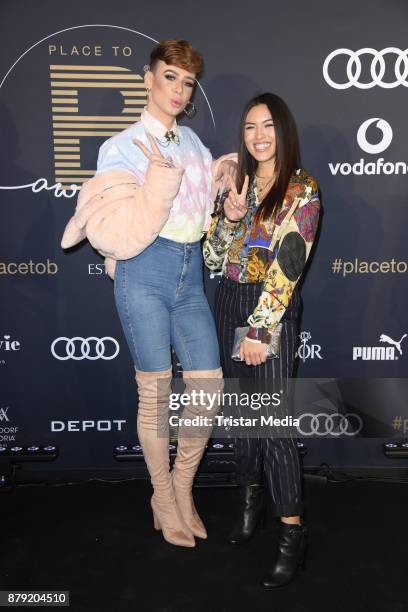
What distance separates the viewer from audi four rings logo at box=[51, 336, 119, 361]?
121 inches

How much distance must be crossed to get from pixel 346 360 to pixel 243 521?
1.01 meters

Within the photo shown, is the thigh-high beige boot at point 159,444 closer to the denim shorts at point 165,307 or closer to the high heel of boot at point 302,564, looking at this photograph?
the denim shorts at point 165,307

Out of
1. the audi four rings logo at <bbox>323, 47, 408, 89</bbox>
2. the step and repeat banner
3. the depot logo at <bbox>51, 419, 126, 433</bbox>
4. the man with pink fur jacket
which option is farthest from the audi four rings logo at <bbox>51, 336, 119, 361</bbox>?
the audi four rings logo at <bbox>323, 47, 408, 89</bbox>

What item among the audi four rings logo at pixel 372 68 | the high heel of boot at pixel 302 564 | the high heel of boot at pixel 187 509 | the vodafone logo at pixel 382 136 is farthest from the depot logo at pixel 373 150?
the high heel of boot at pixel 302 564

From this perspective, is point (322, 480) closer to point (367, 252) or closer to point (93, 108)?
point (367, 252)

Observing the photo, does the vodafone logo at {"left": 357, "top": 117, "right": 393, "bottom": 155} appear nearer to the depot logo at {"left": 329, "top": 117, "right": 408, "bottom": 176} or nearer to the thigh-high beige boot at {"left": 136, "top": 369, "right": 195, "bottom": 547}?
the depot logo at {"left": 329, "top": 117, "right": 408, "bottom": 176}

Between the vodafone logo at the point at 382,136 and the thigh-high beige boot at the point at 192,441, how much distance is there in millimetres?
→ 1306

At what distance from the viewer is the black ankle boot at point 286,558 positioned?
2.24m

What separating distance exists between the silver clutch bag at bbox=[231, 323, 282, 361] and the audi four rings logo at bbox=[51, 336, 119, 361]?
998mm

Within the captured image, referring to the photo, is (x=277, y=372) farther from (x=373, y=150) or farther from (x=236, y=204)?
(x=373, y=150)

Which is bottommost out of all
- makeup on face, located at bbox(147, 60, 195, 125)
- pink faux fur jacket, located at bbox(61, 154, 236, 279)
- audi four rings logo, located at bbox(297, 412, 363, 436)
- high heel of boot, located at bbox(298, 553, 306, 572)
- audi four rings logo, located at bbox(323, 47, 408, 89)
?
high heel of boot, located at bbox(298, 553, 306, 572)

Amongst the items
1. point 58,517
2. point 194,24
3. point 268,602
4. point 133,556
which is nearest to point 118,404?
point 58,517

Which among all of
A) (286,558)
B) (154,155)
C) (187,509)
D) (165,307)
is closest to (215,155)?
(154,155)

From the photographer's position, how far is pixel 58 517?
2.79 meters
